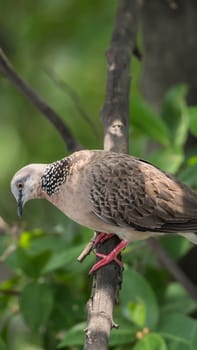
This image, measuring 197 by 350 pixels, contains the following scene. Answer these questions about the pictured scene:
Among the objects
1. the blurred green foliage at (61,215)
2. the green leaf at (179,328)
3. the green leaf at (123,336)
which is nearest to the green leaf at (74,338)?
the blurred green foliage at (61,215)

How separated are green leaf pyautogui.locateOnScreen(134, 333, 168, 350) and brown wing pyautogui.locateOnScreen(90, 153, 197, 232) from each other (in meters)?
0.52

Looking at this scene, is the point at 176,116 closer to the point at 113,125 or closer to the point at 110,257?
the point at 113,125

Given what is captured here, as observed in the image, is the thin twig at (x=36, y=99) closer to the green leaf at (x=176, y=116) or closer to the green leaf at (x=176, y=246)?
the green leaf at (x=176, y=116)

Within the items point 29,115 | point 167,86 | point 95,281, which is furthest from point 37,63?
point 95,281

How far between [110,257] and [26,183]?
0.77 metres

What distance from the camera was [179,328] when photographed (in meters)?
3.60

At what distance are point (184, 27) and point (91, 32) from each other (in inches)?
33.4

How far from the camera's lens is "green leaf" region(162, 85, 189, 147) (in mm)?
4219

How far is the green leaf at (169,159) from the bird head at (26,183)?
0.58 meters

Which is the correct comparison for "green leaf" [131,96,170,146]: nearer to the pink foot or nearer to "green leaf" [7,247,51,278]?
the pink foot

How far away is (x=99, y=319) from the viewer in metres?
2.72

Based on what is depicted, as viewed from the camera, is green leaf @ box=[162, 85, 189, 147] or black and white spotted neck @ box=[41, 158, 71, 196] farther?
green leaf @ box=[162, 85, 189, 147]

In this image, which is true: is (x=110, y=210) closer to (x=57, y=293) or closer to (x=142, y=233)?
(x=142, y=233)

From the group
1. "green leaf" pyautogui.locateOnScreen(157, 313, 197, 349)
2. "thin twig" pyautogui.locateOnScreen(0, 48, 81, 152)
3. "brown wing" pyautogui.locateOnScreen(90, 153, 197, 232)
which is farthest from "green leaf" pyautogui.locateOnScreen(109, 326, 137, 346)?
"thin twig" pyautogui.locateOnScreen(0, 48, 81, 152)
